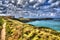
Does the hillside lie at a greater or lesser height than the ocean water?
lesser

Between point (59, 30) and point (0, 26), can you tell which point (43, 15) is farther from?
point (0, 26)

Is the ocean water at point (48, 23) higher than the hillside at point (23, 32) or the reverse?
higher

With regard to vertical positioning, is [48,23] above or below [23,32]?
above

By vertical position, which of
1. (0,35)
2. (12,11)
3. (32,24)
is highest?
(12,11)

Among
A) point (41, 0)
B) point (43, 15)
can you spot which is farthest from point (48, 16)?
point (41, 0)

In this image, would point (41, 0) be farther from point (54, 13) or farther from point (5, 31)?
point (5, 31)

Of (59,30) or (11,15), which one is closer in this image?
(59,30)

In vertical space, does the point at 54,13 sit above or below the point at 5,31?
above
